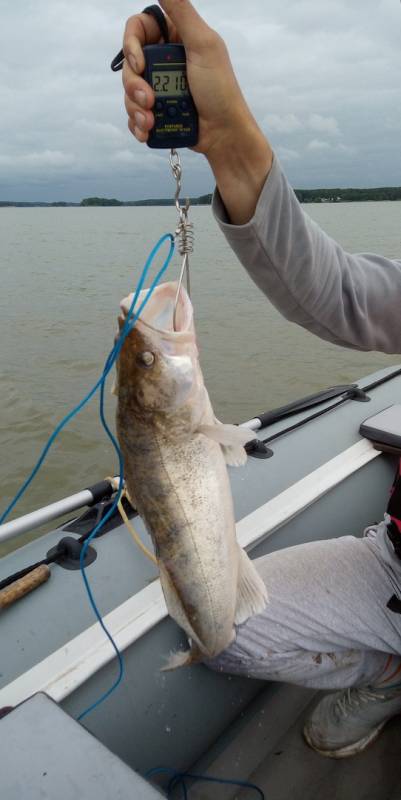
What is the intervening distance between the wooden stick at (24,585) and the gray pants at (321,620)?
77 centimetres

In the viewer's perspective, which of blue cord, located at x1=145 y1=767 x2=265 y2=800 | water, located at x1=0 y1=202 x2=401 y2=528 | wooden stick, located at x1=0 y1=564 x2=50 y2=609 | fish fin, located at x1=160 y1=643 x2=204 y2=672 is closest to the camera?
fish fin, located at x1=160 y1=643 x2=204 y2=672

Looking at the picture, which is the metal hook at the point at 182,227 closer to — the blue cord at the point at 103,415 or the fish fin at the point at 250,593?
→ the blue cord at the point at 103,415

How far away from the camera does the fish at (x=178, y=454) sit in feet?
4.78

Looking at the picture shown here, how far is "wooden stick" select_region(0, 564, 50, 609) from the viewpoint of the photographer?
2123mm

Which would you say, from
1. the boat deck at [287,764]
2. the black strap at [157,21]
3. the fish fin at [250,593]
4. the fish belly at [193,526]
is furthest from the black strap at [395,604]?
the black strap at [157,21]

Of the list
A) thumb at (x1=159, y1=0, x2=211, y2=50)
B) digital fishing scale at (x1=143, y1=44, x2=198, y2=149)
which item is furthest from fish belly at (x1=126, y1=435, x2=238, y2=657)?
thumb at (x1=159, y1=0, x2=211, y2=50)

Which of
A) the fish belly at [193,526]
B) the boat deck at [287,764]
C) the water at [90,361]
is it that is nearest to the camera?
the fish belly at [193,526]

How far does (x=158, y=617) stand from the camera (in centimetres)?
219

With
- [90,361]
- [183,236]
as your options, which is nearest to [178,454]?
[183,236]

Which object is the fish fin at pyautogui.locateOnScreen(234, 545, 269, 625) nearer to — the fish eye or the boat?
the boat

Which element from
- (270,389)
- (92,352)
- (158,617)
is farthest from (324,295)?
(92,352)

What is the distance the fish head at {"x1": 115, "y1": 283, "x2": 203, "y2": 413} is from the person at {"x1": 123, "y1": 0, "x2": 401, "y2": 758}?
41cm

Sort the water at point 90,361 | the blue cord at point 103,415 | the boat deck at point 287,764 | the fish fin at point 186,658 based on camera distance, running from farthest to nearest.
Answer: the water at point 90,361
the boat deck at point 287,764
the fish fin at point 186,658
the blue cord at point 103,415

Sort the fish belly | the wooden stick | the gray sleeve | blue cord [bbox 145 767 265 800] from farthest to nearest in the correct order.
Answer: blue cord [bbox 145 767 265 800] → the wooden stick → the gray sleeve → the fish belly
